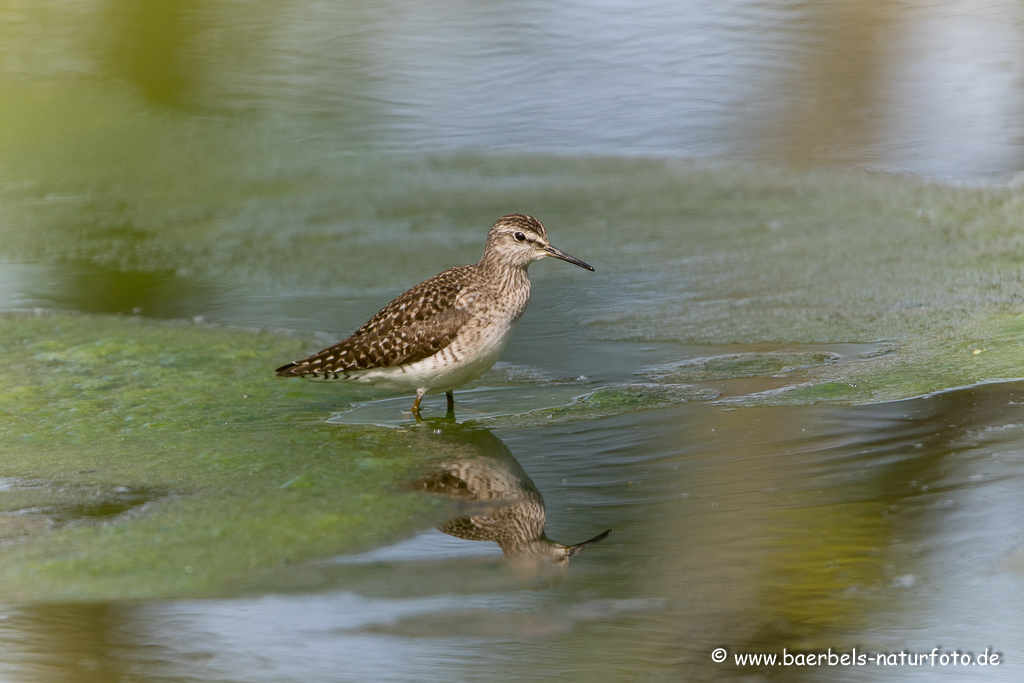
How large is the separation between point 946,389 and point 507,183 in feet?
20.9

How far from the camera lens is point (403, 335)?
21.0 ft

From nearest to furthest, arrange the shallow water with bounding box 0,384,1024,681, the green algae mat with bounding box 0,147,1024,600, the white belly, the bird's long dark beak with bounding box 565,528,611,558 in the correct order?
1. the shallow water with bounding box 0,384,1024,681
2. the bird's long dark beak with bounding box 565,528,611,558
3. the green algae mat with bounding box 0,147,1024,600
4. the white belly

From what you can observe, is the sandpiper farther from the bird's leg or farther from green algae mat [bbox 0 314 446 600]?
green algae mat [bbox 0 314 446 600]

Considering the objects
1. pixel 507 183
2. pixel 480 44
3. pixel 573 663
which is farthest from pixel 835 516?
pixel 480 44

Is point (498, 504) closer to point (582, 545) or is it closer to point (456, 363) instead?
point (582, 545)

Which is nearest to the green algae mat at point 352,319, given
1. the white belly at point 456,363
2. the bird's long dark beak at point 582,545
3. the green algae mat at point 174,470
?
the green algae mat at point 174,470

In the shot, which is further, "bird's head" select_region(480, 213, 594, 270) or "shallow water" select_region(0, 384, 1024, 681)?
"bird's head" select_region(480, 213, 594, 270)

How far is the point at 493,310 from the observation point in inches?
252

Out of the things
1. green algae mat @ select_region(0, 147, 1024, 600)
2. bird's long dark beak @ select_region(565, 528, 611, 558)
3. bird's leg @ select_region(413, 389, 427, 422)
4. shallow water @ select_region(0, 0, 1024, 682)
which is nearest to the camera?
shallow water @ select_region(0, 0, 1024, 682)

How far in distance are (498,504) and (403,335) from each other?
1.58m

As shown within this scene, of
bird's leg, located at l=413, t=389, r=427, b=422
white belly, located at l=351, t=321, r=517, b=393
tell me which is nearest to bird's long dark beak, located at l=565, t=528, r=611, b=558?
white belly, located at l=351, t=321, r=517, b=393

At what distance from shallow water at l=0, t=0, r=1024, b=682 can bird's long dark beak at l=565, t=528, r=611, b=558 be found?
0.06m

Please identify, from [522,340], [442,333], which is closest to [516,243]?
[442,333]

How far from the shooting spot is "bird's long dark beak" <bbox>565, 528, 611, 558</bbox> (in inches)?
179
